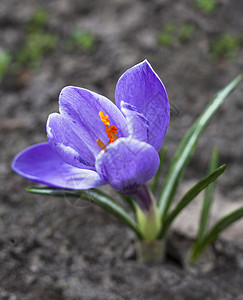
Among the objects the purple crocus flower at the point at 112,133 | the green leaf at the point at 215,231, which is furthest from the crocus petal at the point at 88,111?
the green leaf at the point at 215,231

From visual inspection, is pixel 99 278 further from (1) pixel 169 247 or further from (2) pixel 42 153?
(2) pixel 42 153

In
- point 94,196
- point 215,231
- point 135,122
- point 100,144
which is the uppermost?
point 135,122

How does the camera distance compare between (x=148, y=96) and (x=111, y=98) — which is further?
(x=111, y=98)

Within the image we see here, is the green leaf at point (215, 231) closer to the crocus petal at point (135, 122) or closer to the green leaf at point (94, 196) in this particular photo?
the green leaf at point (94, 196)

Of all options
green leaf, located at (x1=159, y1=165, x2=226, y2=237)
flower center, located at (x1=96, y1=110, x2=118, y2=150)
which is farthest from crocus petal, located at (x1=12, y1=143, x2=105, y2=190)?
green leaf, located at (x1=159, y1=165, x2=226, y2=237)

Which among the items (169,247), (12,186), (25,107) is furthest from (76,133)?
(25,107)

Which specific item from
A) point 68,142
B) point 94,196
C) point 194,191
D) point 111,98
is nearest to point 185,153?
point 194,191

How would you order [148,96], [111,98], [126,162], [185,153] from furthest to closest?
[111,98], [185,153], [148,96], [126,162]

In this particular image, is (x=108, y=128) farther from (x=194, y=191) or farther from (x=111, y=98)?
(x=111, y=98)
